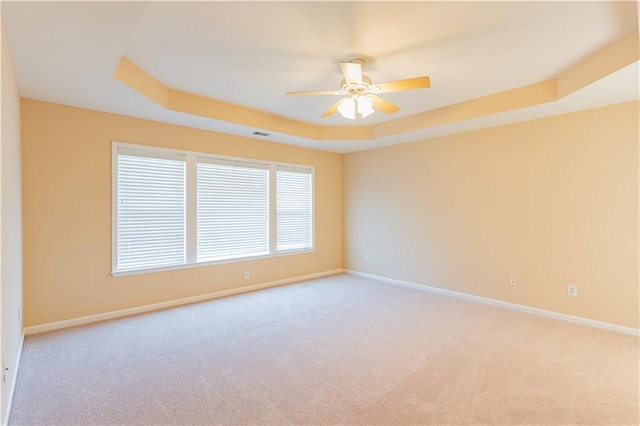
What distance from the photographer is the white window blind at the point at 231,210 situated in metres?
4.51

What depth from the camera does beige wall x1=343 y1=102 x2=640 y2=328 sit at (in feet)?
11.1

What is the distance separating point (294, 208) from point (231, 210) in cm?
125

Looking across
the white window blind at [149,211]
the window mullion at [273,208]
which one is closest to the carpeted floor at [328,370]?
the white window blind at [149,211]

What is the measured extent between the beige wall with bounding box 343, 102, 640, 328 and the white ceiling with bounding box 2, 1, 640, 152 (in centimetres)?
47

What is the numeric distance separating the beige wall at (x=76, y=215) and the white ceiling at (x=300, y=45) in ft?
0.90

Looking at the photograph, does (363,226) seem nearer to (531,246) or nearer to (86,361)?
(531,246)

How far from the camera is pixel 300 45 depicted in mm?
2523

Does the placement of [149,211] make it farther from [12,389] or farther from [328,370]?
[328,370]

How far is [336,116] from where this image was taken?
4508mm

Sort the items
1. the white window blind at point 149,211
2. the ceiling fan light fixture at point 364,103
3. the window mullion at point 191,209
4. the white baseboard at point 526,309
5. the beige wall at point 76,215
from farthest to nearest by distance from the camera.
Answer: the window mullion at point 191,209 → the white window blind at point 149,211 → the white baseboard at point 526,309 → the beige wall at point 76,215 → the ceiling fan light fixture at point 364,103

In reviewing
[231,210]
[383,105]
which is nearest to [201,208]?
[231,210]

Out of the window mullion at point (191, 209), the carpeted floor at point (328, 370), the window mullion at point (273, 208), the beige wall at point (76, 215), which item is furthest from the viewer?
the window mullion at point (273, 208)

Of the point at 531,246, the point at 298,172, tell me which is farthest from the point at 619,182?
the point at 298,172

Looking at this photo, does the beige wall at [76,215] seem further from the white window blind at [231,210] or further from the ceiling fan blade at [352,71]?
Answer: the ceiling fan blade at [352,71]
